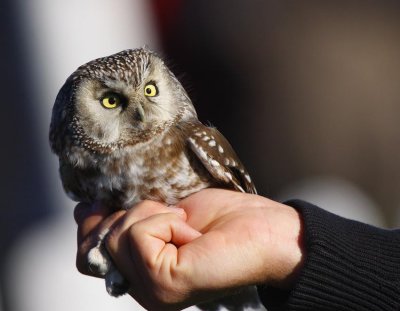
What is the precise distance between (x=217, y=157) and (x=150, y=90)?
0.48 m

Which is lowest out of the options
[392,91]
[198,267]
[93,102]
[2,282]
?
[2,282]

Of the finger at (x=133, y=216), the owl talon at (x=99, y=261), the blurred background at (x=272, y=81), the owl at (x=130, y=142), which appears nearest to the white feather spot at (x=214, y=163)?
the owl at (x=130, y=142)

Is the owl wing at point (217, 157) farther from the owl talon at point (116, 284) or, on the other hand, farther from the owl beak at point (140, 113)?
the owl talon at point (116, 284)

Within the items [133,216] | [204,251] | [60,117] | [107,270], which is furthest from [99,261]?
[60,117]

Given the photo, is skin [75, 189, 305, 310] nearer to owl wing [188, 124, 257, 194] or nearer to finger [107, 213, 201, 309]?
finger [107, 213, 201, 309]

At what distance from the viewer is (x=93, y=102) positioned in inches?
160

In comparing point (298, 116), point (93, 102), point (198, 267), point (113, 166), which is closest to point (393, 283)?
point (198, 267)

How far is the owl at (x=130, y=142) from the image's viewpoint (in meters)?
3.92

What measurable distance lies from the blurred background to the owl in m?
3.24

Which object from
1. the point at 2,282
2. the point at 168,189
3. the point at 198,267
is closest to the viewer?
the point at 198,267

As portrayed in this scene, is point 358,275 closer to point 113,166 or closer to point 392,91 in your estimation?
point 113,166

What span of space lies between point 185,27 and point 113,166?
390cm

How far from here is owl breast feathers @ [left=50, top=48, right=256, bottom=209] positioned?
392cm

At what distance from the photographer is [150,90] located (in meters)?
4.14
